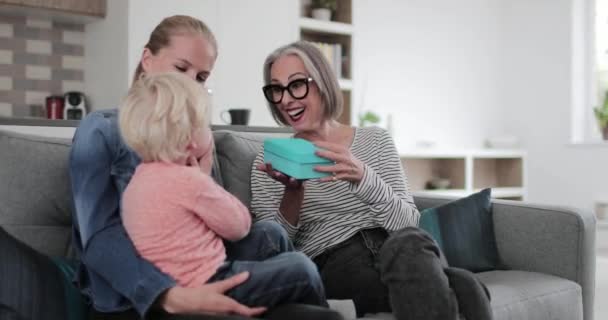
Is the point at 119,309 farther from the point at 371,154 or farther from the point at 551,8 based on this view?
the point at 551,8

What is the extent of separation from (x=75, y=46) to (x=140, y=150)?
325cm

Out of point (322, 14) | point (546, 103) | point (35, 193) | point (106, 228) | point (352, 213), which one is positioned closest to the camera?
point (106, 228)

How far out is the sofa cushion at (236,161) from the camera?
204 cm

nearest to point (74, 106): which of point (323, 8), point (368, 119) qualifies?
point (323, 8)

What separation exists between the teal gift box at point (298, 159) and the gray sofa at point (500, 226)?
1.27ft

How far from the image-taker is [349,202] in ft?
6.27

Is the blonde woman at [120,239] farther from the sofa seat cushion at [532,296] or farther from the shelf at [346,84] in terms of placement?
the shelf at [346,84]

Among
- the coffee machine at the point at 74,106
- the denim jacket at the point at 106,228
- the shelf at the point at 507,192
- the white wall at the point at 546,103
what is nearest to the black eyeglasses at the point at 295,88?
the denim jacket at the point at 106,228

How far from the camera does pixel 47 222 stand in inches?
65.6

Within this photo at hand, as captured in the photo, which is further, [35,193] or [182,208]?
[35,193]

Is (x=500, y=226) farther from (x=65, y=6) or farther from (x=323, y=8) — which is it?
(x=323, y=8)

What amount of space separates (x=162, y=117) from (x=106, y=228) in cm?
28

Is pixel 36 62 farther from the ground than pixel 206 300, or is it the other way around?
pixel 36 62

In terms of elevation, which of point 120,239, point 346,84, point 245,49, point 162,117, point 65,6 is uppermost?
point 65,6
